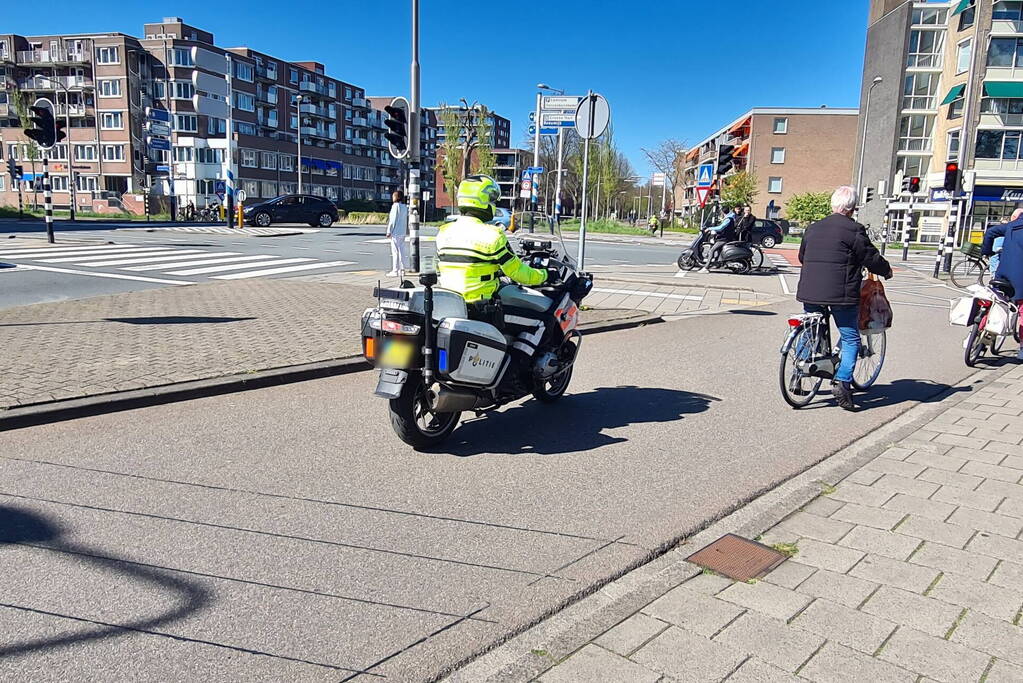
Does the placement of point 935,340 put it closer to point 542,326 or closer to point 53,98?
point 542,326

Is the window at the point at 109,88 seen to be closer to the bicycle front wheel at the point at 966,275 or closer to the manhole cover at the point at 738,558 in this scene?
the bicycle front wheel at the point at 966,275

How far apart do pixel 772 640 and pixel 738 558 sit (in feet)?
2.39

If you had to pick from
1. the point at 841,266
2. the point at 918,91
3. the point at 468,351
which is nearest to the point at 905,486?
the point at 841,266

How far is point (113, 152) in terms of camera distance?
70.9 m

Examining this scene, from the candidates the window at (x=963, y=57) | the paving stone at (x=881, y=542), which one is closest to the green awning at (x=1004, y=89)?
the window at (x=963, y=57)

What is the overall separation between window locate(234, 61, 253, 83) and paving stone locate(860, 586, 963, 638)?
273 ft

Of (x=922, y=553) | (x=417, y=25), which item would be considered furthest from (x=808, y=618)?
(x=417, y=25)

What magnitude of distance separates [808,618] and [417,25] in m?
13.0

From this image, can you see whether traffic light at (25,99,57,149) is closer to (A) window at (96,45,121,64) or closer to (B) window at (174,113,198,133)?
(B) window at (174,113,198,133)

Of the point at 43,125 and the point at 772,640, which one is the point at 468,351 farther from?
the point at 43,125

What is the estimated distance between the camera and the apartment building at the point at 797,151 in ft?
237

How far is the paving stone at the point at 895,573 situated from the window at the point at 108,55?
80.8 m

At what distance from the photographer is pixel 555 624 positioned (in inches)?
116

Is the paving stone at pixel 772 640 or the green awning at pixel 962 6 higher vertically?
the green awning at pixel 962 6
